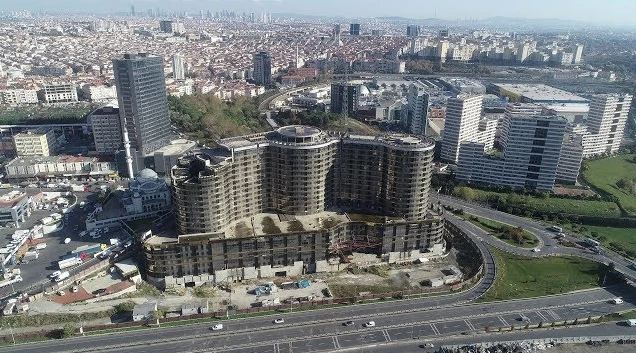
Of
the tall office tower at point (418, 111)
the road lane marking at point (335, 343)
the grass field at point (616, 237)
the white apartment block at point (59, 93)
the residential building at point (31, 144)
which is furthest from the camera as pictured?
the white apartment block at point (59, 93)

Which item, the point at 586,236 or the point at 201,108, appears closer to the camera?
the point at 586,236

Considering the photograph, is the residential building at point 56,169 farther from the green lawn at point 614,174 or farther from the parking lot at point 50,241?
the green lawn at point 614,174

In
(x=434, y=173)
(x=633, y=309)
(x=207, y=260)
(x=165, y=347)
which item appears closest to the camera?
(x=165, y=347)

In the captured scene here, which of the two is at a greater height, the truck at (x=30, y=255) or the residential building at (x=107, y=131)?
the residential building at (x=107, y=131)

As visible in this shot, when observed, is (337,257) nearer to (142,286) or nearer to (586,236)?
(142,286)

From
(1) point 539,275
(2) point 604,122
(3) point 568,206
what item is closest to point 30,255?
(1) point 539,275

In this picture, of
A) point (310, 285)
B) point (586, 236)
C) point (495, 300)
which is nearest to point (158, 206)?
point (310, 285)

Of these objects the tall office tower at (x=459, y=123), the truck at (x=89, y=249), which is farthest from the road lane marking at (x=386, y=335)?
the tall office tower at (x=459, y=123)

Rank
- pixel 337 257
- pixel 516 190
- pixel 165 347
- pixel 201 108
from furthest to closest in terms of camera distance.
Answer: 1. pixel 201 108
2. pixel 516 190
3. pixel 337 257
4. pixel 165 347
